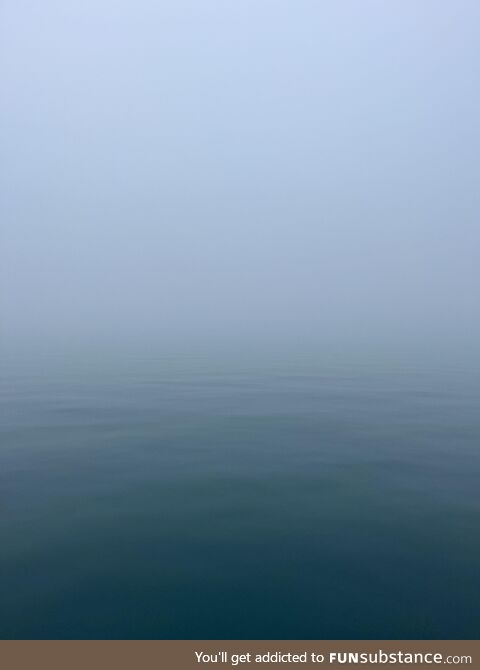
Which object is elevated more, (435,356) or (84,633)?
(435,356)

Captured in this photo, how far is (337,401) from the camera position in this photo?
1923 centimetres

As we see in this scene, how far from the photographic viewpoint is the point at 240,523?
8453 mm

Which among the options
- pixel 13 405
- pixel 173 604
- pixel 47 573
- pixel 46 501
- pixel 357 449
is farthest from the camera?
pixel 13 405

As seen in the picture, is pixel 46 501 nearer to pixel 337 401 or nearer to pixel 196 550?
pixel 196 550

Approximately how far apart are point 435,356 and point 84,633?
3497cm

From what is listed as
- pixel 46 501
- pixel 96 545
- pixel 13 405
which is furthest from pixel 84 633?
pixel 13 405

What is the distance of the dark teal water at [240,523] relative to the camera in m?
6.07

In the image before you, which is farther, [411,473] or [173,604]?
[411,473]

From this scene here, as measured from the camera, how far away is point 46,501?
945 cm

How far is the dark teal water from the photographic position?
239 inches
